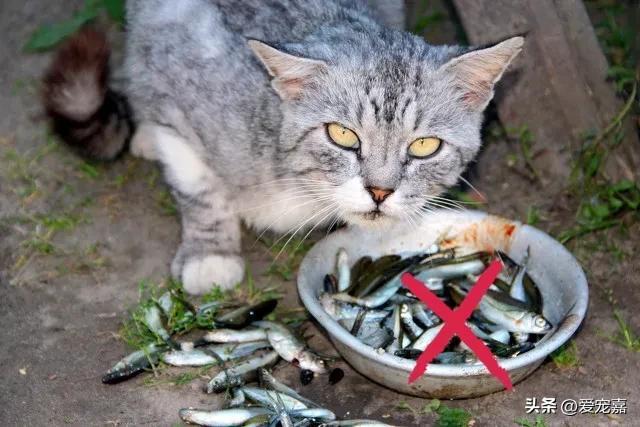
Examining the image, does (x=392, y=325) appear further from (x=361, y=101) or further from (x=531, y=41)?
(x=531, y=41)

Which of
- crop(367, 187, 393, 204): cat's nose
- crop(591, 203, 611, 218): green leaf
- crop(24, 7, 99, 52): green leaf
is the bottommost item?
crop(591, 203, 611, 218): green leaf

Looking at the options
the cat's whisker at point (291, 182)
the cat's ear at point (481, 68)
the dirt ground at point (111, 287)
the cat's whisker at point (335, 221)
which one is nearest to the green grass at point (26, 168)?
the dirt ground at point (111, 287)

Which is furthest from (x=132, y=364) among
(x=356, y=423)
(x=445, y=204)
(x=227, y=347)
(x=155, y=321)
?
(x=445, y=204)

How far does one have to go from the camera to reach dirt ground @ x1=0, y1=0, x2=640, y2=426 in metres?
2.85

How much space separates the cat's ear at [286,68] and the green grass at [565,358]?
1162 mm

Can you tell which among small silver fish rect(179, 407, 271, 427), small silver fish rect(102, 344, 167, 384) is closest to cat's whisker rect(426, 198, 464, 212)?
small silver fish rect(179, 407, 271, 427)

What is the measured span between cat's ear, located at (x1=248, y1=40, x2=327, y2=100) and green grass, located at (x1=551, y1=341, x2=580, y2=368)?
1162mm

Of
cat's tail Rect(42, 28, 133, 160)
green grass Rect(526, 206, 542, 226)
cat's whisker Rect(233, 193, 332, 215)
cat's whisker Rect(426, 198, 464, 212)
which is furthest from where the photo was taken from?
green grass Rect(526, 206, 542, 226)

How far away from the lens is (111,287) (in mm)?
3375

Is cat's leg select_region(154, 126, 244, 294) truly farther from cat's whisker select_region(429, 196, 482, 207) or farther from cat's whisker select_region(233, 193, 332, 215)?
cat's whisker select_region(429, 196, 482, 207)

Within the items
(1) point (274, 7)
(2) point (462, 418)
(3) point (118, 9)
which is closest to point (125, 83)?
(3) point (118, 9)

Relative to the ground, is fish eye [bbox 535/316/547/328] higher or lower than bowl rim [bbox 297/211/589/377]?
lower

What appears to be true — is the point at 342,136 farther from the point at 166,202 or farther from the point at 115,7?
the point at 115,7

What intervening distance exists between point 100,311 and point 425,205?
3.80 ft
